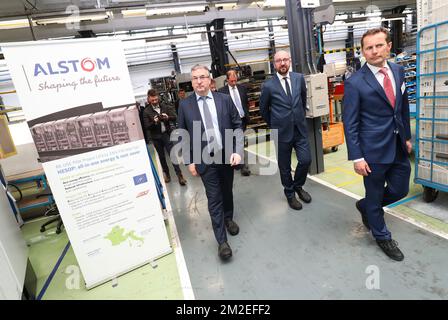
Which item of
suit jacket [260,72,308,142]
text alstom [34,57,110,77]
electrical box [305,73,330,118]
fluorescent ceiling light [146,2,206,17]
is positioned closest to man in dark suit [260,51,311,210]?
suit jacket [260,72,308,142]

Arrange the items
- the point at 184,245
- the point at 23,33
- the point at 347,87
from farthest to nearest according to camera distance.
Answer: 1. the point at 23,33
2. the point at 184,245
3. the point at 347,87

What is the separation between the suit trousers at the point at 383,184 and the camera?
2166 millimetres

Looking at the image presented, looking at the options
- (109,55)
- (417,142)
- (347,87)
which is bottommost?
(417,142)

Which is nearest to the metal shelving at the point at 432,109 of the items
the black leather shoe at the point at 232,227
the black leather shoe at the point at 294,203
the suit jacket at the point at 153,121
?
the black leather shoe at the point at 294,203

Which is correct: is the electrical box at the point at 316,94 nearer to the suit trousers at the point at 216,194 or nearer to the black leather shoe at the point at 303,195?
the black leather shoe at the point at 303,195

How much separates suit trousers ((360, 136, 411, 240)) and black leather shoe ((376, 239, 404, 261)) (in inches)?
1.8

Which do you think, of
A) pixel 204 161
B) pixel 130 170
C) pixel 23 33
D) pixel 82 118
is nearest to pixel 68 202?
pixel 130 170

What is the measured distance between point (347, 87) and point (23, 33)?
7649 millimetres

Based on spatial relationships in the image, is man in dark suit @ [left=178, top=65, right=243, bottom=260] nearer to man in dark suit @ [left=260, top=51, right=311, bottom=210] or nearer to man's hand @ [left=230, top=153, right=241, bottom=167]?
man's hand @ [left=230, top=153, right=241, bottom=167]

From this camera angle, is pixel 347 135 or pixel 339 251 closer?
A: pixel 347 135

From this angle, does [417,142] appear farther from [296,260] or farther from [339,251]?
[296,260]

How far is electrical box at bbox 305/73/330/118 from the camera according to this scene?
3.79 m

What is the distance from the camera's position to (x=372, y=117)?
2.06 meters

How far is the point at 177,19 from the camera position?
10.2 meters
